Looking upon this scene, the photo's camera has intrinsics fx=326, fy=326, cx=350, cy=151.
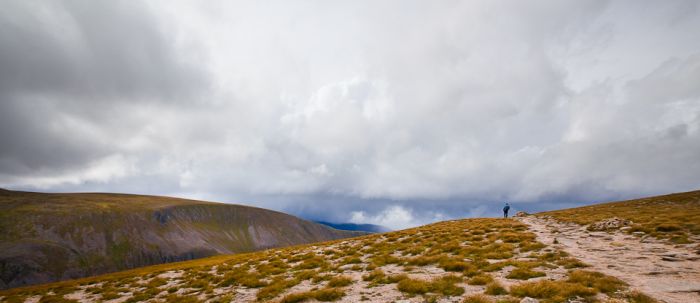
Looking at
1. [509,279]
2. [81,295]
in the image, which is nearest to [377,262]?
[509,279]

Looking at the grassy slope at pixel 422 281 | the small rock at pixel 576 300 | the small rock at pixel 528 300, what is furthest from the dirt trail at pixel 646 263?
the small rock at pixel 528 300

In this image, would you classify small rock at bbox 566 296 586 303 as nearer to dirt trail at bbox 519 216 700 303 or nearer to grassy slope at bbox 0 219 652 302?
grassy slope at bbox 0 219 652 302

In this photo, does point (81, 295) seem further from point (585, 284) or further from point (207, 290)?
point (585, 284)

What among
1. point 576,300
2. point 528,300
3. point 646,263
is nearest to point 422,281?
point 528,300

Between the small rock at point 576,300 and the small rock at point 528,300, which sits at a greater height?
the small rock at point 576,300

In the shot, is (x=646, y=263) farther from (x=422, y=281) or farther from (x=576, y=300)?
(x=422, y=281)

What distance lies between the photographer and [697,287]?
11539 millimetres

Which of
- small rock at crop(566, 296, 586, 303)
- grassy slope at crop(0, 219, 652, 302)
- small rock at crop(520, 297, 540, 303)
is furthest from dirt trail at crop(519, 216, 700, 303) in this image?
small rock at crop(520, 297, 540, 303)

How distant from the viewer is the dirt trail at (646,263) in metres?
11.5

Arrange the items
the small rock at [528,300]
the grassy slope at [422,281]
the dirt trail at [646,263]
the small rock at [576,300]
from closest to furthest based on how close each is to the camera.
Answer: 1. the small rock at [576,300]
2. the small rock at [528,300]
3. the dirt trail at [646,263]
4. the grassy slope at [422,281]

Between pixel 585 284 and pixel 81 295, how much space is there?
114 feet

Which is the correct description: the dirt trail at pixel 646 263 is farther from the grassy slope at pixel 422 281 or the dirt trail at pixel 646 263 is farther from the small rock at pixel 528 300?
the small rock at pixel 528 300

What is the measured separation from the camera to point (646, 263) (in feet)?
50.9

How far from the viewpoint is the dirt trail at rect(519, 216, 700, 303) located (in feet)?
37.8
